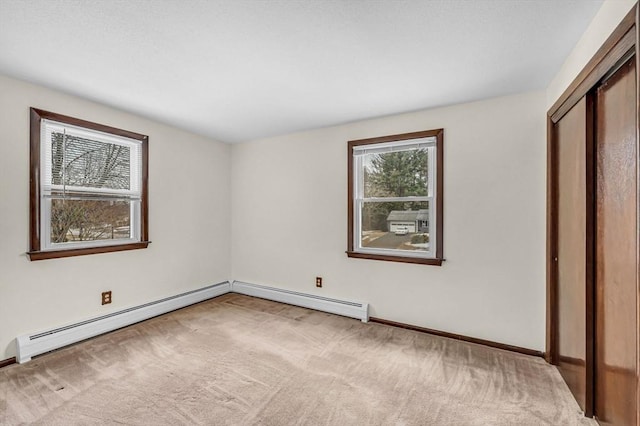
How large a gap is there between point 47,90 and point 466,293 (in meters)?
4.17

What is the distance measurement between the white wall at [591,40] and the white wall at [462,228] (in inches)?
16.1

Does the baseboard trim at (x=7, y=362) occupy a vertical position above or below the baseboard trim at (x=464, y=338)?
above

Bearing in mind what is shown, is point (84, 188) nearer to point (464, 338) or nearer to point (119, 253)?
point (119, 253)

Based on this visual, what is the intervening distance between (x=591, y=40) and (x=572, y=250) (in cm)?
126

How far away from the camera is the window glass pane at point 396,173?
304cm

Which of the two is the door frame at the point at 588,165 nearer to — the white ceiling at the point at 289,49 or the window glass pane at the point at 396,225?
the white ceiling at the point at 289,49

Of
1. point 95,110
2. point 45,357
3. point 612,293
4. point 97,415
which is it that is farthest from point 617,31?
point 45,357

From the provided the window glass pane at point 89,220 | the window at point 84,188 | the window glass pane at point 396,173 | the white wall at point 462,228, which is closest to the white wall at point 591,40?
the white wall at point 462,228

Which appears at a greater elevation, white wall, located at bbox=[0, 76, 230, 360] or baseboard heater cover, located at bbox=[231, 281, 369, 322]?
white wall, located at bbox=[0, 76, 230, 360]

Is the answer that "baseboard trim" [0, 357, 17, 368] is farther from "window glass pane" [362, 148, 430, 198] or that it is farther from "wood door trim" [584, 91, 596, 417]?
Result: "wood door trim" [584, 91, 596, 417]

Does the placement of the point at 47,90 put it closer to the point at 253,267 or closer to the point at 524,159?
the point at 253,267

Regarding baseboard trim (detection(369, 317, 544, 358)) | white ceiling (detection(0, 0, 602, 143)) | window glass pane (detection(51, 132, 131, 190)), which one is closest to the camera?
white ceiling (detection(0, 0, 602, 143))

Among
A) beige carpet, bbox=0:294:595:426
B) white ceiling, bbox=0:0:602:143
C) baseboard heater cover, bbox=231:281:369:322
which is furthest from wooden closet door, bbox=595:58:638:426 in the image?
baseboard heater cover, bbox=231:281:369:322

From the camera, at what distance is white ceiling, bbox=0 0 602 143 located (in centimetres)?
152
